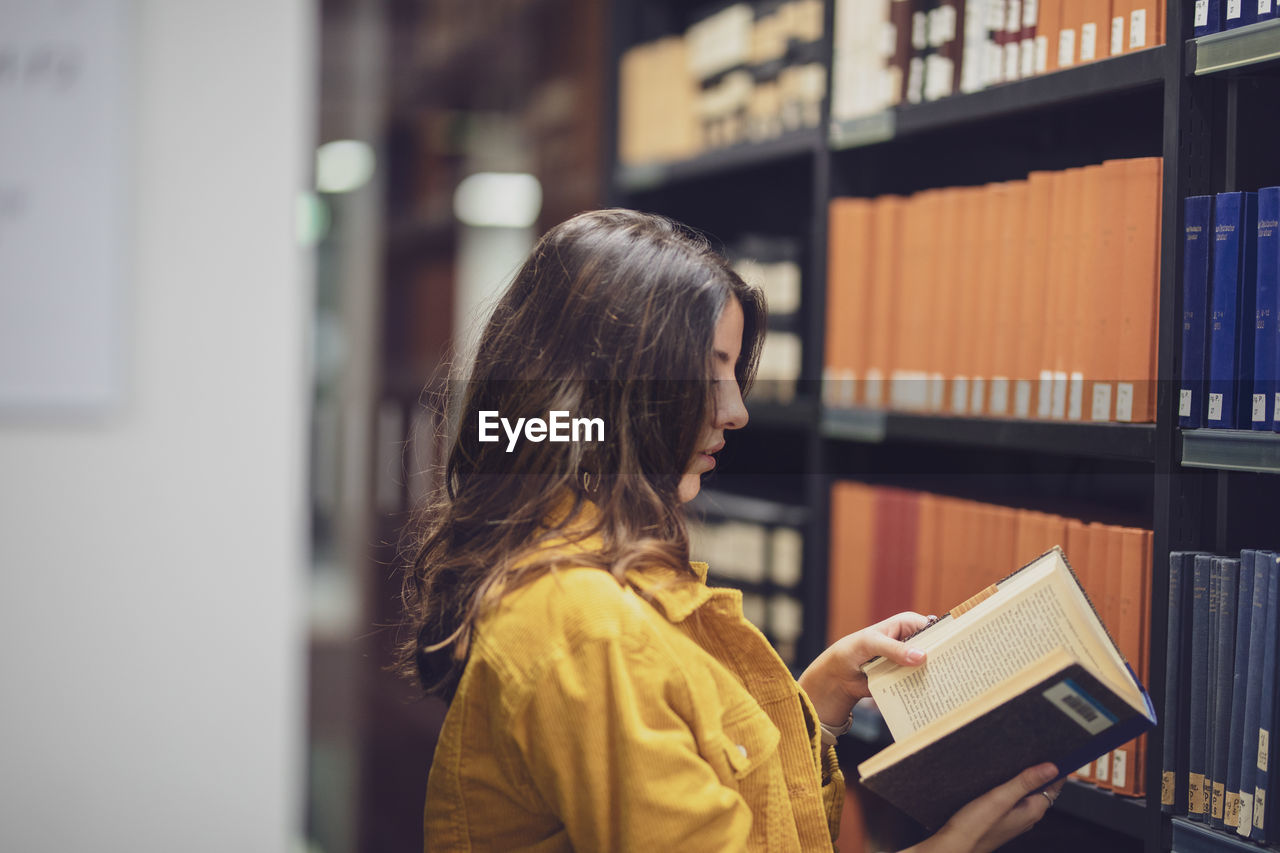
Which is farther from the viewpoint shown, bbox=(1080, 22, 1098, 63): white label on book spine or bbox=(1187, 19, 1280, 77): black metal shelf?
bbox=(1080, 22, 1098, 63): white label on book spine

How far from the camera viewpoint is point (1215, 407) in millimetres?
1045

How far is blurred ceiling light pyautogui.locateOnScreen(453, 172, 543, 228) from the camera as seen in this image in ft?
9.20

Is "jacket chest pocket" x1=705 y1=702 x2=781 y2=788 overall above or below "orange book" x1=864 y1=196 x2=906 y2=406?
below

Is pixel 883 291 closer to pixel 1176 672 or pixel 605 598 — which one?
pixel 1176 672

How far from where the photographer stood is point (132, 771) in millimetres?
1686

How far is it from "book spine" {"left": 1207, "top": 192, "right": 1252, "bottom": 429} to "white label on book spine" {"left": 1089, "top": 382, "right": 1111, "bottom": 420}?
0.13 m

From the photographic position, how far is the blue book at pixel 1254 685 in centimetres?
99

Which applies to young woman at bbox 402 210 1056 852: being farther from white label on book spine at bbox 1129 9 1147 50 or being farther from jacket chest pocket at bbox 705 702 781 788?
white label on book spine at bbox 1129 9 1147 50

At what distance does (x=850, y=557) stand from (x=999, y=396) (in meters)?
0.36

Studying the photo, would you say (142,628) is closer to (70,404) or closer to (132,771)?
(132,771)

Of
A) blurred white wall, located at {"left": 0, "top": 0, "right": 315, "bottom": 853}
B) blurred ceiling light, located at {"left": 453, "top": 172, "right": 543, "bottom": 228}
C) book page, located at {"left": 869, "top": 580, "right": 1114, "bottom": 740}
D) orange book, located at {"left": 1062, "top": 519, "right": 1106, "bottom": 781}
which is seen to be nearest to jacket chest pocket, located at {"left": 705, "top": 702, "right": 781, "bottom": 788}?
book page, located at {"left": 869, "top": 580, "right": 1114, "bottom": 740}

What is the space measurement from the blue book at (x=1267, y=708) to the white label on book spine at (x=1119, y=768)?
17 cm

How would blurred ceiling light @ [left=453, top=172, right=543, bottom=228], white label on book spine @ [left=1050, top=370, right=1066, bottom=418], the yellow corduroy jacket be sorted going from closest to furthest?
the yellow corduroy jacket < white label on book spine @ [left=1050, top=370, right=1066, bottom=418] < blurred ceiling light @ [left=453, top=172, right=543, bottom=228]

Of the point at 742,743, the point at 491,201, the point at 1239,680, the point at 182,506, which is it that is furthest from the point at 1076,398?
the point at 491,201
